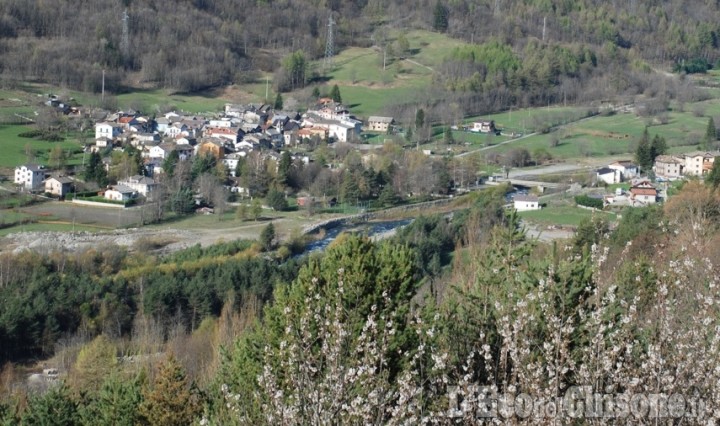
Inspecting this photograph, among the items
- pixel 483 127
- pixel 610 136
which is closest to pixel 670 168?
pixel 610 136

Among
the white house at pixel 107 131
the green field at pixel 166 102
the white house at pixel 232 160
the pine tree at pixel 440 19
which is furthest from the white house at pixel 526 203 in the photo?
the pine tree at pixel 440 19

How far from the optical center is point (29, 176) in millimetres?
13227

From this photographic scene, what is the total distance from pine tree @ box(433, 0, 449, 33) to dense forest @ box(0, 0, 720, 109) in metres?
0.04

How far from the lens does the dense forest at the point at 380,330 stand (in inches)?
77.0

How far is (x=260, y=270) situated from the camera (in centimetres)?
925

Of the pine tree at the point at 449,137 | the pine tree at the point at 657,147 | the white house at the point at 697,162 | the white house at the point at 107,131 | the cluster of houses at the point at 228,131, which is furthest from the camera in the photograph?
the pine tree at the point at 449,137

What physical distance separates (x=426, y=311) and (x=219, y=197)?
9.41 m

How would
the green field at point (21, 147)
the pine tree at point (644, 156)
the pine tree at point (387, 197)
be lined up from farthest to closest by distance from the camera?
1. the pine tree at point (644, 156)
2. the green field at point (21, 147)
3. the pine tree at point (387, 197)

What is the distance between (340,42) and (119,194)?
43.6 feet

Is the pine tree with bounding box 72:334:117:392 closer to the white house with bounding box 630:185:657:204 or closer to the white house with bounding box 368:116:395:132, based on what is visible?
the white house with bounding box 630:185:657:204

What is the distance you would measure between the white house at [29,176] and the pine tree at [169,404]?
9.70m

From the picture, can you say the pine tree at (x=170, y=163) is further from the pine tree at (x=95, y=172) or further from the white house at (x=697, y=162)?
the white house at (x=697, y=162)

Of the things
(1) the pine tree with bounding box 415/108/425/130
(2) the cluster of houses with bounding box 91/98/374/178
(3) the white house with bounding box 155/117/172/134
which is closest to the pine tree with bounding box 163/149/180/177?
(2) the cluster of houses with bounding box 91/98/374/178

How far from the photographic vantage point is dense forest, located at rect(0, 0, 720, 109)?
69.1 feet
